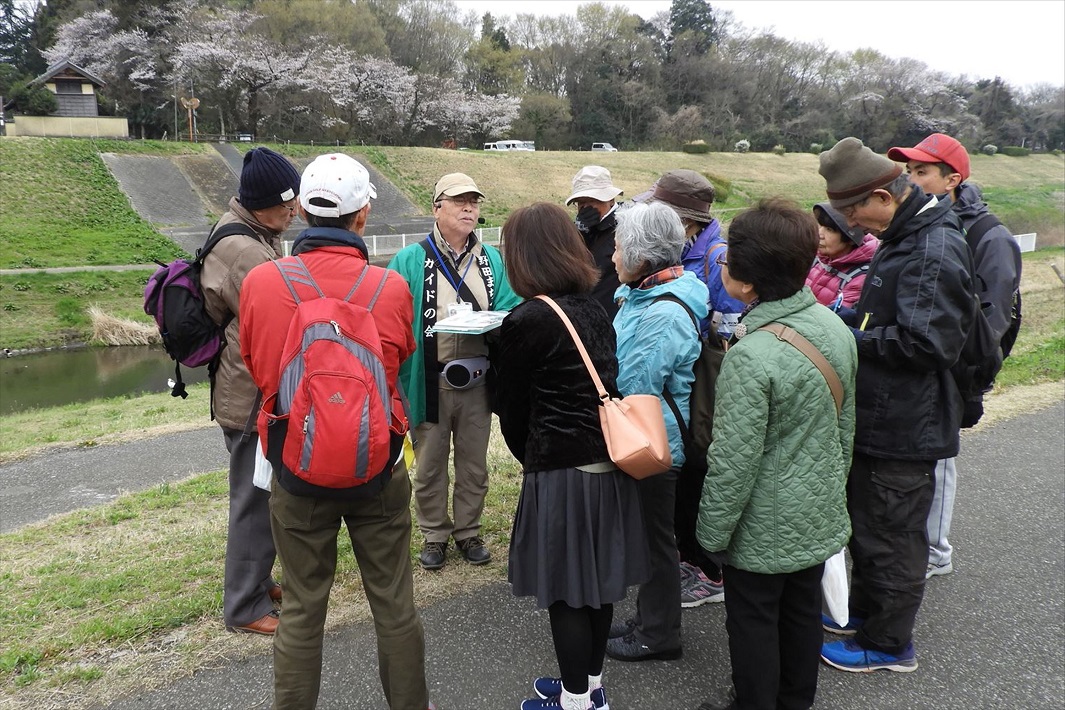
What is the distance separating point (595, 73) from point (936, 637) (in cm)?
6009

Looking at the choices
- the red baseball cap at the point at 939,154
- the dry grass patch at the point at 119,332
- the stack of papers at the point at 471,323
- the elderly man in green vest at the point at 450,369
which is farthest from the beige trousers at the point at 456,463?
the dry grass patch at the point at 119,332

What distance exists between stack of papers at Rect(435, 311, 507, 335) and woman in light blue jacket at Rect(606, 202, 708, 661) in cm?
59

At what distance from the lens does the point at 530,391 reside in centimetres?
248

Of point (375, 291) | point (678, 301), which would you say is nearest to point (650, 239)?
point (678, 301)

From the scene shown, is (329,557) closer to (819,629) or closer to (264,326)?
(264,326)

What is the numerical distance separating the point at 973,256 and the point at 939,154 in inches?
21.5

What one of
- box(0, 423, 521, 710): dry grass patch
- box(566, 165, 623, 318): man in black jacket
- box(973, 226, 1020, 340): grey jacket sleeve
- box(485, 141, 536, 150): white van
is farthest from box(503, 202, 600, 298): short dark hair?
box(485, 141, 536, 150): white van

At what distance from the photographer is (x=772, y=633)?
2.37 metres

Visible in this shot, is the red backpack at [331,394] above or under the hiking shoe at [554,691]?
above

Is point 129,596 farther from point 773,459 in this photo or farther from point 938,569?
point 938,569

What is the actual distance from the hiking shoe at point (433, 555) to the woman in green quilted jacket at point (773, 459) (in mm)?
1735

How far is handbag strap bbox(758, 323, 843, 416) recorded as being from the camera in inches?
89.2

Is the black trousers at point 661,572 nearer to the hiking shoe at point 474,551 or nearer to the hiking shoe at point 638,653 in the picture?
the hiking shoe at point 638,653

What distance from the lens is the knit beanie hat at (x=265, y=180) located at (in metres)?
2.96
